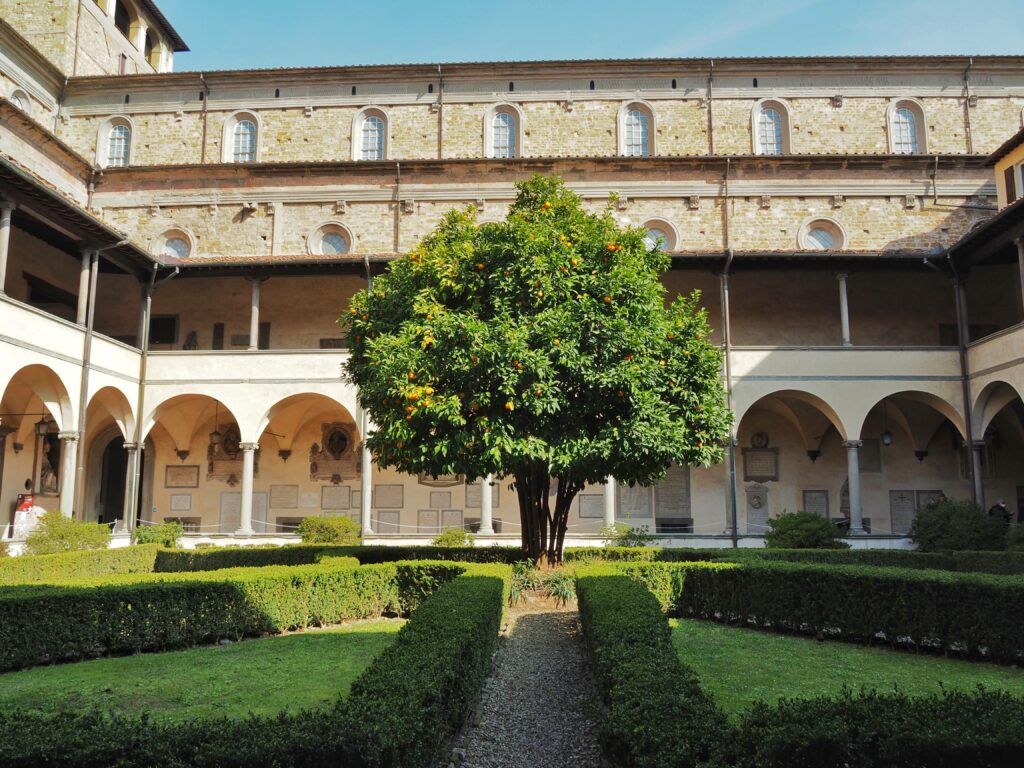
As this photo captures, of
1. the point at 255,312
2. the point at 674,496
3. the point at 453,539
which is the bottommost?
the point at 453,539

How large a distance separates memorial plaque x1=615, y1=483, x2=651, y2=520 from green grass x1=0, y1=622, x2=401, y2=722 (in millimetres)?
15075

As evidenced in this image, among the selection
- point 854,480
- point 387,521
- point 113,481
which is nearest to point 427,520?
point 387,521

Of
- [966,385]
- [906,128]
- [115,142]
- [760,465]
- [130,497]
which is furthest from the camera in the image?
[115,142]

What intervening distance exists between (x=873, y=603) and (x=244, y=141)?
25304 millimetres

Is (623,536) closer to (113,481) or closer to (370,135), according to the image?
(370,135)

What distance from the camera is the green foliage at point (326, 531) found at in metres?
20.4

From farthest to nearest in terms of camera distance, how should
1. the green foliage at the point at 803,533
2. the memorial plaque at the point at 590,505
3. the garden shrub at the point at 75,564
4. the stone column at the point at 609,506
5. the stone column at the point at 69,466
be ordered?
the memorial plaque at the point at 590,505 < the stone column at the point at 609,506 < the stone column at the point at 69,466 < the green foliage at the point at 803,533 < the garden shrub at the point at 75,564

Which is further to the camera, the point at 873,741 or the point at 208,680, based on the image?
the point at 208,680

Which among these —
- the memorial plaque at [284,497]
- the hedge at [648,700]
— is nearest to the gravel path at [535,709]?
the hedge at [648,700]

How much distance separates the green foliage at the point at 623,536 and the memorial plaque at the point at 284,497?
9801 mm

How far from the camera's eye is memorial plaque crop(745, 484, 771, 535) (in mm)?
24594

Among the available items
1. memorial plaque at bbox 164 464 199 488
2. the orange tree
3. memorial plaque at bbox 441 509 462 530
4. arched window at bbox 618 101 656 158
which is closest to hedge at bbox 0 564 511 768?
the orange tree

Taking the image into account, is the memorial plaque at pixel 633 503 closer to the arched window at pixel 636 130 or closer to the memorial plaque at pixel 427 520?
the memorial plaque at pixel 427 520

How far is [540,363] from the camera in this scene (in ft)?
37.8
